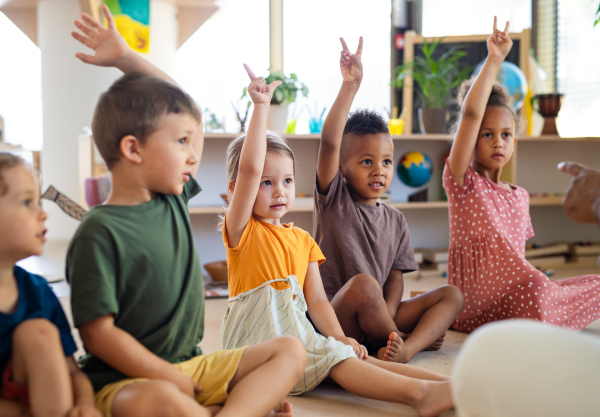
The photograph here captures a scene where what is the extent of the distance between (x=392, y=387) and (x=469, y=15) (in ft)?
11.2

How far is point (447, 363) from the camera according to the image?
1.33 m

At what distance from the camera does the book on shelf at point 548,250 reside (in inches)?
112

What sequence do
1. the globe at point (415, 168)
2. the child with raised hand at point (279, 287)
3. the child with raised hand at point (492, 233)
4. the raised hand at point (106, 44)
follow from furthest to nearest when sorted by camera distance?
the globe at point (415, 168) < the child with raised hand at point (492, 233) < the child with raised hand at point (279, 287) < the raised hand at point (106, 44)

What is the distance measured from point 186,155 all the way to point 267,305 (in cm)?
39

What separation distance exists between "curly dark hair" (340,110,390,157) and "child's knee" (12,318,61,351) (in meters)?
0.95

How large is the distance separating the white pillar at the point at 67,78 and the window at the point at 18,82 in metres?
0.53

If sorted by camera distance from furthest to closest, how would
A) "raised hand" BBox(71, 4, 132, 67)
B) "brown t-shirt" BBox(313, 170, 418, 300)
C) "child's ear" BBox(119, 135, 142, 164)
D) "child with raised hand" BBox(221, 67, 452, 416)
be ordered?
"brown t-shirt" BBox(313, 170, 418, 300) < "child with raised hand" BBox(221, 67, 452, 416) < "raised hand" BBox(71, 4, 132, 67) < "child's ear" BBox(119, 135, 142, 164)

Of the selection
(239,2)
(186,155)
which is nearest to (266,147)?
(186,155)

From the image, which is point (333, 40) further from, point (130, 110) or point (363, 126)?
point (130, 110)

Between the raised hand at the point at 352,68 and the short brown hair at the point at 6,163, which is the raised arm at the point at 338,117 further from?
the short brown hair at the point at 6,163

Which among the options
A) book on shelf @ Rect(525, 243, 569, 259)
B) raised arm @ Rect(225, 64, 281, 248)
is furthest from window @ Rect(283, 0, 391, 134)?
raised arm @ Rect(225, 64, 281, 248)

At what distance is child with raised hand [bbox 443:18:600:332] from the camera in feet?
4.94

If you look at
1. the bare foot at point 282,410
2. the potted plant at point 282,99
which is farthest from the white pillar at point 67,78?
the bare foot at point 282,410

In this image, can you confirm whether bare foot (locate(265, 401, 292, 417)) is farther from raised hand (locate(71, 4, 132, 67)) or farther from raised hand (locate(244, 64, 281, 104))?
raised hand (locate(71, 4, 132, 67))
